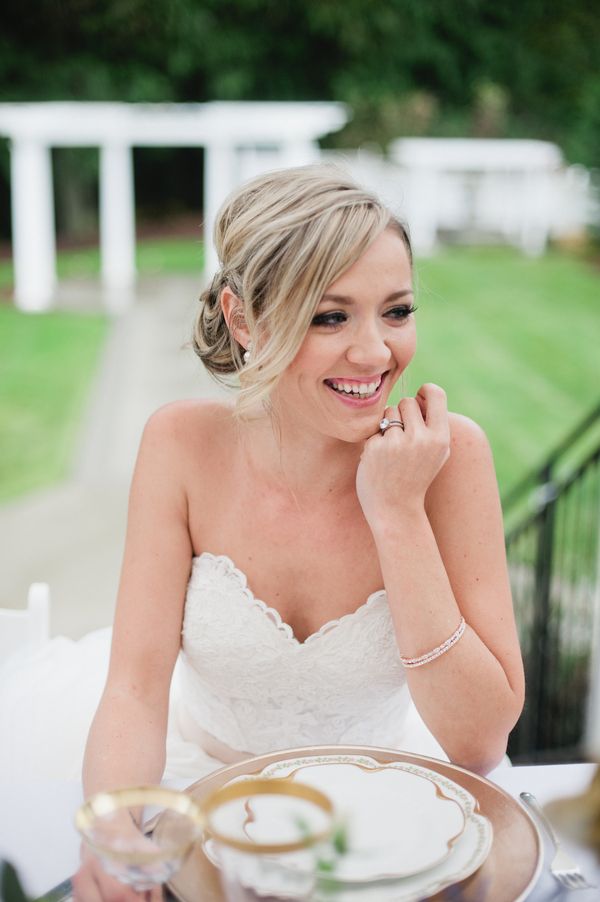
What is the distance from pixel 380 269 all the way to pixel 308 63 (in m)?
16.7

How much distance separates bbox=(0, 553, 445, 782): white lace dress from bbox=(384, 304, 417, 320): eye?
420mm

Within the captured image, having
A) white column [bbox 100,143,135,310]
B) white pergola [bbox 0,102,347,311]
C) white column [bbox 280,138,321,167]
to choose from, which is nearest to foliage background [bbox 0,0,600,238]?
white pergola [bbox 0,102,347,311]

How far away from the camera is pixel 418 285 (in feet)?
5.40

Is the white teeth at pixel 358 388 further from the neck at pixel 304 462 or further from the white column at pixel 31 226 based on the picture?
the white column at pixel 31 226

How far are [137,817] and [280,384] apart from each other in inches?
31.8

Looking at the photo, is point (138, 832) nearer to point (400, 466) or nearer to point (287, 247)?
point (400, 466)

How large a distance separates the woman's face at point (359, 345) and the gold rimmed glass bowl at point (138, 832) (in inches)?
28.4

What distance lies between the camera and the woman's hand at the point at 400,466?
1.42 metres

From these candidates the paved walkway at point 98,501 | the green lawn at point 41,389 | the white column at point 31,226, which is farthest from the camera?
the white column at point 31,226

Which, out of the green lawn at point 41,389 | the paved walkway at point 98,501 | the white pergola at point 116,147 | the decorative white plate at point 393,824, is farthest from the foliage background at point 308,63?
the decorative white plate at point 393,824

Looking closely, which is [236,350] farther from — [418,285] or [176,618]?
[176,618]

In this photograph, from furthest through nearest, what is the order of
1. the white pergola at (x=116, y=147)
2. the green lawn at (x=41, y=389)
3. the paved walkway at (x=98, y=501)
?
1. the white pergola at (x=116, y=147)
2. the green lawn at (x=41, y=389)
3. the paved walkway at (x=98, y=501)

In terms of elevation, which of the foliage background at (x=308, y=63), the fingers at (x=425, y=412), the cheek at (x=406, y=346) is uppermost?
the foliage background at (x=308, y=63)

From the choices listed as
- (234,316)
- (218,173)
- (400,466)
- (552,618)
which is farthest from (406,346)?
(218,173)
